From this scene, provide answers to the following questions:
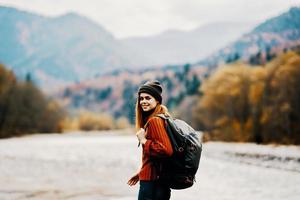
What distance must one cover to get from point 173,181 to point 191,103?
8386cm

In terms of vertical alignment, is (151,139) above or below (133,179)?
above

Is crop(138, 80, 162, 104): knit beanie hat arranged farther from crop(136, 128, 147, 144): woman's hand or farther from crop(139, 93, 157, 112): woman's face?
crop(136, 128, 147, 144): woman's hand

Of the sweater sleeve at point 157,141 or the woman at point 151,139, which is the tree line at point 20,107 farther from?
the sweater sleeve at point 157,141

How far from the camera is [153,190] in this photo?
433cm

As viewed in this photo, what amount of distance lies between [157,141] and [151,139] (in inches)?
2.8

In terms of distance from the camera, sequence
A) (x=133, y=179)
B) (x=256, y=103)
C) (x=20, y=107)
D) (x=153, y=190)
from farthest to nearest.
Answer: (x=20, y=107), (x=256, y=103), (x=133, y=179), (x=153, y=190)

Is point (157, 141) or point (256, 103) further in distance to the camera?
point (256, 103)

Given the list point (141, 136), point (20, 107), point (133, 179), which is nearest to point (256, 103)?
point (20, 107)

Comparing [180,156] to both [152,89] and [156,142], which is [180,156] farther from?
[152,89]

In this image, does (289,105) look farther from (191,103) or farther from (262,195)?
(191,103)

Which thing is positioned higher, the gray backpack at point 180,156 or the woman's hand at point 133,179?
the gray backpack at point 180,156

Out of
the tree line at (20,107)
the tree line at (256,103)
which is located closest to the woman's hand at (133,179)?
the tree line at (256,103)

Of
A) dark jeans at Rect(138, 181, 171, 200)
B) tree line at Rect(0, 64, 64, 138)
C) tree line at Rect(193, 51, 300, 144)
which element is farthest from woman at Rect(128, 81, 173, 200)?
tree line at Rect(0, 64, 64, 138)

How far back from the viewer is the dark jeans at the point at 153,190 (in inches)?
170
